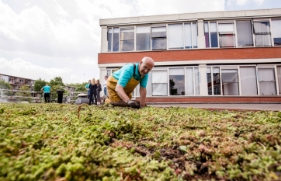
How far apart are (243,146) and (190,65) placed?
1413 cm

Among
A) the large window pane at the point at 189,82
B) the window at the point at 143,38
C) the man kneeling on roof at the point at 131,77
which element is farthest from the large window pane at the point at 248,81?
the man kneeling on roof at the point at 131,77

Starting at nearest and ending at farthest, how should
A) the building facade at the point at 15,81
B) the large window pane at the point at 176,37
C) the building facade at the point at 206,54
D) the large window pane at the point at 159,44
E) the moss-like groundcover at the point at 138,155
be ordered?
the moss-like groundcover at the point at 138,155 < the building facade at the point at 206,54 < the large window pane at the point at 176,37 < the large window pane at the point at 159,44 < the building facade at the point at 15,81

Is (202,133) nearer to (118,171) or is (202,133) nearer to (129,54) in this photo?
(118,171)

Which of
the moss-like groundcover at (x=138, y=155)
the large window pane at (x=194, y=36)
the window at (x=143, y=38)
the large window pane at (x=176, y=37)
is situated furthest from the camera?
the window at (x=143, y=38)

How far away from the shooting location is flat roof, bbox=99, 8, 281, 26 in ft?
47.8

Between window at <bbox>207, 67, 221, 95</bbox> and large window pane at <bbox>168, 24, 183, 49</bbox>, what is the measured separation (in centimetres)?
333

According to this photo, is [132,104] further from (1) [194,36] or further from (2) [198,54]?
→ (1) [194,36]

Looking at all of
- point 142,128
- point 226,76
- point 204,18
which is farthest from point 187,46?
point 142,128

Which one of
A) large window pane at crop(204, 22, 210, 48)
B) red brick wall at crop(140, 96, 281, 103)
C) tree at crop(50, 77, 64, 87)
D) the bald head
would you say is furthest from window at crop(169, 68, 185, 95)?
tree at crop(50, 77, 64, 87)

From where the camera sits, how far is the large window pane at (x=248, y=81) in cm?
1414

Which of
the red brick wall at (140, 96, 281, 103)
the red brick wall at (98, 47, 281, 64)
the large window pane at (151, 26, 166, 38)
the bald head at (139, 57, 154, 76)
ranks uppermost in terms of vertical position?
the large window pane at (151, 26, 166, 38)

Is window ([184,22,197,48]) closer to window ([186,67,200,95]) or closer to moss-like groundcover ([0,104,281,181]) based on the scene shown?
window ([186,67,200,95])

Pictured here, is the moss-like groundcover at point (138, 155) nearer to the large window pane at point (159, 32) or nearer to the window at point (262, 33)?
the large window pane at point (159, 32)

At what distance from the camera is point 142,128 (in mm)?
2129
